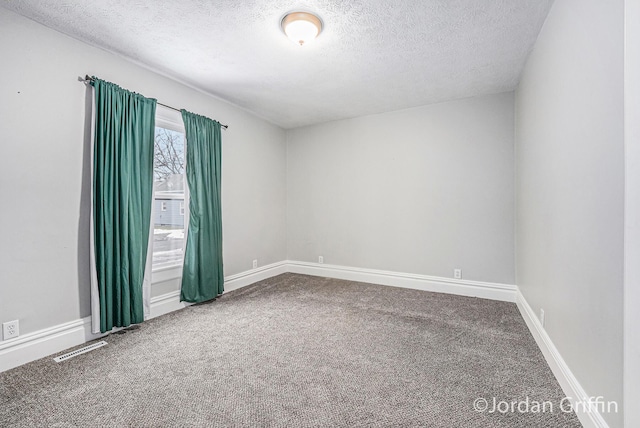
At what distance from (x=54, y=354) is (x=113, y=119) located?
2003mm

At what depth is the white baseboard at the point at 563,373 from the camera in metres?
1.40

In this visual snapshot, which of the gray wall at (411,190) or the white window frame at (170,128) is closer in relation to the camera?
the white window frame at (170,128)

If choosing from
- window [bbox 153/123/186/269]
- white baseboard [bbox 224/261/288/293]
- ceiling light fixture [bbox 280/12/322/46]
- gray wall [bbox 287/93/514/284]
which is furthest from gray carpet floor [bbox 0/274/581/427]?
ceiling light fixture [bbox 280/12/322/46]

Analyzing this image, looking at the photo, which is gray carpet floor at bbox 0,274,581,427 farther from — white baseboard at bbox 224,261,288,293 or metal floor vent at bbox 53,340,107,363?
white baseboard at bbox 224,261,288,293

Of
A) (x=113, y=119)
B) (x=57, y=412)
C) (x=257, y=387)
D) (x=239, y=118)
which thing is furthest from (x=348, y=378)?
Result: (x=239, y=118)

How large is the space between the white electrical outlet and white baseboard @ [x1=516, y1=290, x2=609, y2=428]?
359 centimetres

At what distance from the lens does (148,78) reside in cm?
307

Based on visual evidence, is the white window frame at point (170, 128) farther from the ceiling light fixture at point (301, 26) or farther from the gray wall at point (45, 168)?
the ceiling light fixture at point (301, 26)

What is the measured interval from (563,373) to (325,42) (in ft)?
9.77

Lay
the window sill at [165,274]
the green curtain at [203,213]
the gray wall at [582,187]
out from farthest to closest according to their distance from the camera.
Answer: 1. the green curtain at [203,213]
2. the window sill at [165,274]
3. the gray wall at [582,187]

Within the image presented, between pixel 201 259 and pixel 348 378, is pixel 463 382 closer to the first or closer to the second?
pixel 348 378

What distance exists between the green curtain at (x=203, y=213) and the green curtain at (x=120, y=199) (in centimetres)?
54

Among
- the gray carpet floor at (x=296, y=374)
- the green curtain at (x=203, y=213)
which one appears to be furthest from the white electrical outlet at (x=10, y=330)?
the green curtain at (x=203, y=213)

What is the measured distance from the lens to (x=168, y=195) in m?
3.41
